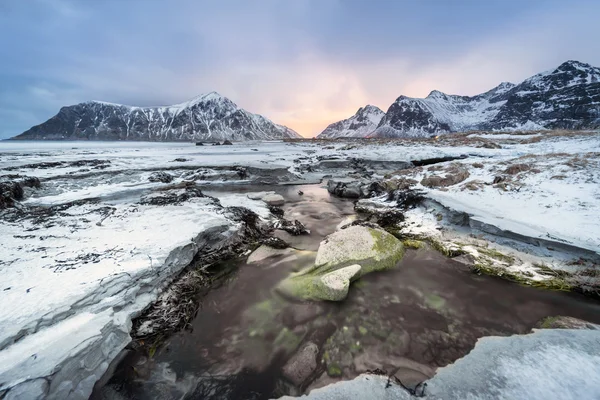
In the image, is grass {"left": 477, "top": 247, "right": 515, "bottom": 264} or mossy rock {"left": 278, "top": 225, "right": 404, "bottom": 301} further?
grass {"left": 477, "top": 247, "right": 515, "bottom": 264}

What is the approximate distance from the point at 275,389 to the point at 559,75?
304 metres

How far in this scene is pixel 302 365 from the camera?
4.03 meters

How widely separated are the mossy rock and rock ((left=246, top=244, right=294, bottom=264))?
134 centimetres

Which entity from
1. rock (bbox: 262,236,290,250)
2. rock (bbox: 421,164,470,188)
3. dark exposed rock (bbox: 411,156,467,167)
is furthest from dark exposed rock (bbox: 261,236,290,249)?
dark exposed rock (bbox: 411,156,467,167)

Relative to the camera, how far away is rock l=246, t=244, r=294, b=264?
7441mm

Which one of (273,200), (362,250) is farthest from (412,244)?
(273,200)

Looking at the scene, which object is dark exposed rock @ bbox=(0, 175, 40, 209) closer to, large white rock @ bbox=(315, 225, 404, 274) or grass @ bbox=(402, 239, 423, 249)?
large white rock @ bbox=(315, 225, 404, 274)

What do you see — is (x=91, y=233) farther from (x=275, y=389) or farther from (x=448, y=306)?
(x=448, y=306)

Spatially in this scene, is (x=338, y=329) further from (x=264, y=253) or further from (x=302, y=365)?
(x=264, y=253)

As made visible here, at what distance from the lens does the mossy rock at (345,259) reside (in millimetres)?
5813

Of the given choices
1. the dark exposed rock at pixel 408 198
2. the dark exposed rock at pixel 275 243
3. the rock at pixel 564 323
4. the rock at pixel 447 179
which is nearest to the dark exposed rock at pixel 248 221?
the dark exposed rock at pixel 275 243

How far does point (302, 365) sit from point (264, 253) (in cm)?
402

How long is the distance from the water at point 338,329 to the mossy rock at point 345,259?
0.96 ft

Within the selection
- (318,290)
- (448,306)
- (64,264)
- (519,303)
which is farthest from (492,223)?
(64,264)
